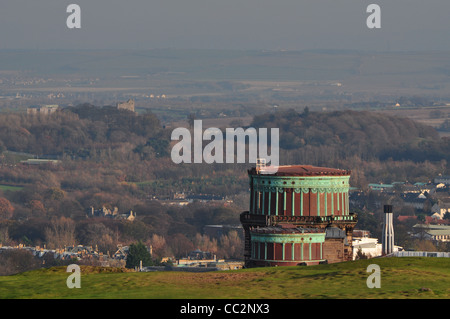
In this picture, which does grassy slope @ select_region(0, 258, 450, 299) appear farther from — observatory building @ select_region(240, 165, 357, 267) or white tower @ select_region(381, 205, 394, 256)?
white tower @ select_region(381, 205, 394, 256)

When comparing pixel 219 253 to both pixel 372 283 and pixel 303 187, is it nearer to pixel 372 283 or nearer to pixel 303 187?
pixel 303 187

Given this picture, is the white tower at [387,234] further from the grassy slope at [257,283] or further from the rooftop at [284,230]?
the grassy slope at [257,283]

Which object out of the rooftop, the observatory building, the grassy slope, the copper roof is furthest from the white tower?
the grassy slope

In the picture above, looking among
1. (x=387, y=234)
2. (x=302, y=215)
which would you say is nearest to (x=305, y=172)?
(x=302, y=215)

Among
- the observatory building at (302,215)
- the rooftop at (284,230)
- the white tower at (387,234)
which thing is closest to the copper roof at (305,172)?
the observatory building at (302,215)

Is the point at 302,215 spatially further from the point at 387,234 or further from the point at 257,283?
the point at 387,234
